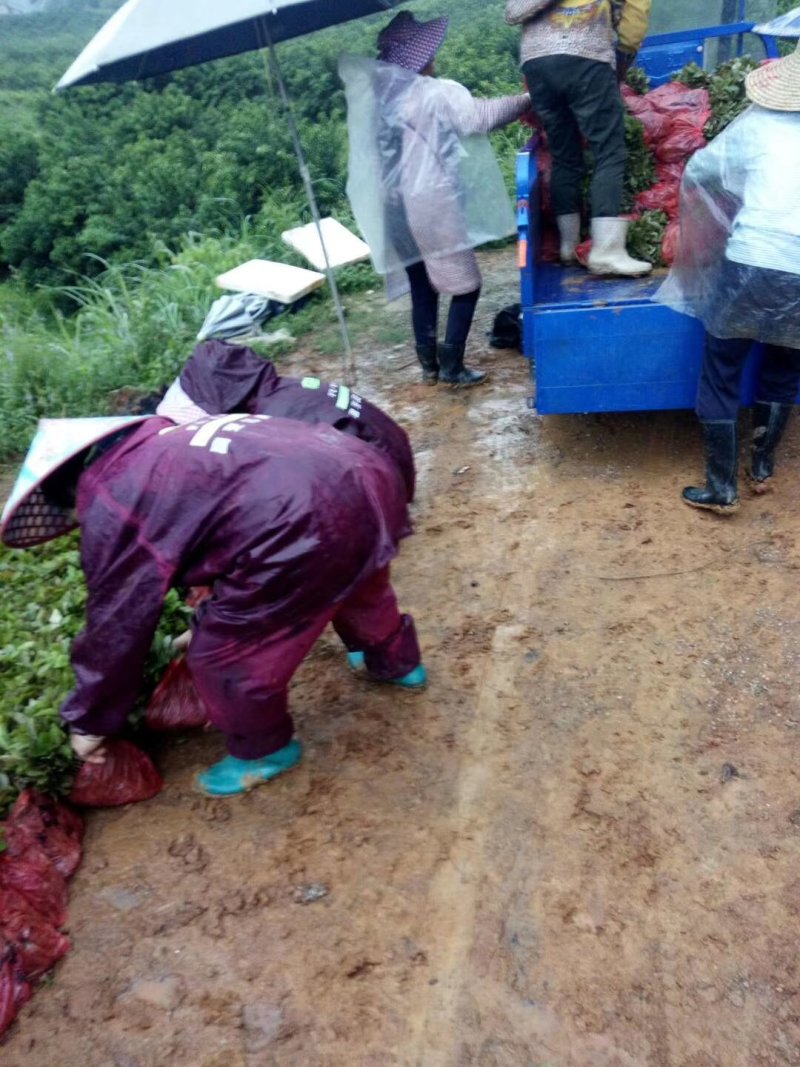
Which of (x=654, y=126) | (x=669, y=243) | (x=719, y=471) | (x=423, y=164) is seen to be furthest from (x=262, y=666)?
(x=654, y=126)

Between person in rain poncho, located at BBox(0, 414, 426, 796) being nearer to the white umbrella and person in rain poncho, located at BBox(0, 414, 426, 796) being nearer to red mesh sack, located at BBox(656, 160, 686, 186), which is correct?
the white umbrella

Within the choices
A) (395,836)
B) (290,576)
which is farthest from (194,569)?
(395,836)

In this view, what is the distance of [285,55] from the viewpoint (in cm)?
1212

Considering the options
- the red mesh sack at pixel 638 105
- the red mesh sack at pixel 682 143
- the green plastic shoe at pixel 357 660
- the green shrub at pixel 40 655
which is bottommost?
the green plastic shoe at pixel 357 660

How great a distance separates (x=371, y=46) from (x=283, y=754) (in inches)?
481

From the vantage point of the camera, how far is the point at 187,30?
3.81 metres

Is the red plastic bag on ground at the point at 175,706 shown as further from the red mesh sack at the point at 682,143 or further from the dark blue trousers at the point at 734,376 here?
the red mesh sack at the point at 682,143

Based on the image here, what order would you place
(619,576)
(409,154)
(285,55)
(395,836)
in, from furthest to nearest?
(285,55) < (409,154) < (619,576) < (395,836)

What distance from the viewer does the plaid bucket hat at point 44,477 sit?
2256mm

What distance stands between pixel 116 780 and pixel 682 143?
13.1ft

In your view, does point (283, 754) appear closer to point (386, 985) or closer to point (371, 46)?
point (386, 985)

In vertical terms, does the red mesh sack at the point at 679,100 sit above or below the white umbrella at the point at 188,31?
below

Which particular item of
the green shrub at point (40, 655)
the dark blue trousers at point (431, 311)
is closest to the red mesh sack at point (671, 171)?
the dark blue trousers at point (431, 311)

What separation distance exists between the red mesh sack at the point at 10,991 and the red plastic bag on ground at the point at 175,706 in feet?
2.74
